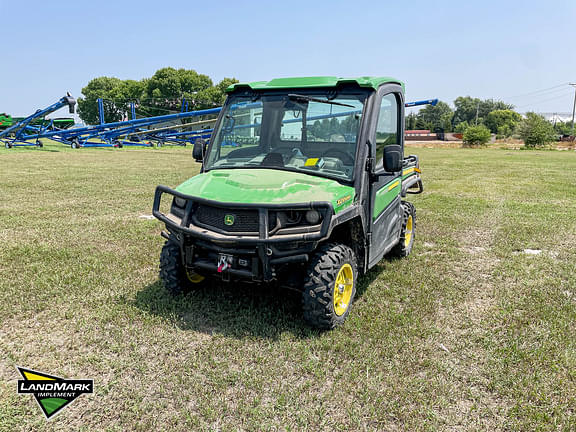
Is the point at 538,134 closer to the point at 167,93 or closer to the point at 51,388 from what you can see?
the point at 167,93

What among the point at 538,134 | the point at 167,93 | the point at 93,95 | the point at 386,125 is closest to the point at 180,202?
the point at 386,125

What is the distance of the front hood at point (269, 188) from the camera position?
3.57 meters

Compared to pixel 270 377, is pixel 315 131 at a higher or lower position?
higher

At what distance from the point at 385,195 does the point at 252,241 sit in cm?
194

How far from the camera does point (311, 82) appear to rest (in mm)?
4363

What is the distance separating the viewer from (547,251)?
6605 mm

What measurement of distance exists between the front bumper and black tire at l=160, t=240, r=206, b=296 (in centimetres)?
45

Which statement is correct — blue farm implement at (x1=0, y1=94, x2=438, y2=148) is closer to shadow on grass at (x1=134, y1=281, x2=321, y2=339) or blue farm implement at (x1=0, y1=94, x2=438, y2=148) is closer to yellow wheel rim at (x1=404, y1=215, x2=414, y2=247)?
yellow wheel rim at (x1=404, y1=215, x2=414, y2=247)

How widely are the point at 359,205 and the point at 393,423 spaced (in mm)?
1906

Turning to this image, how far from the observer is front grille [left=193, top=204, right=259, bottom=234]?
3.56 metres

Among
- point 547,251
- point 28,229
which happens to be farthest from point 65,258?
point 547,251

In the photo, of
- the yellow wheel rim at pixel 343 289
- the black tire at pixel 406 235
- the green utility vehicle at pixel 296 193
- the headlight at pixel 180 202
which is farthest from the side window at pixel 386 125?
the headlight at pixel 180 202

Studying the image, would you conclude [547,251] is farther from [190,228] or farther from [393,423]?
[190,228]

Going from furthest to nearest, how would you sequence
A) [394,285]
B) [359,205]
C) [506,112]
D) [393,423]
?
[506,112], [394,285], [359,205], [393,423]
